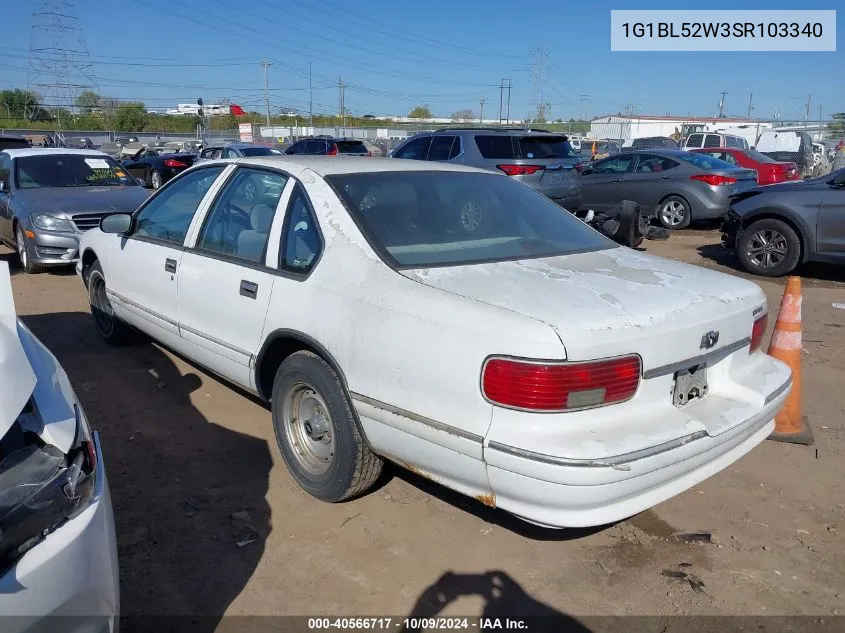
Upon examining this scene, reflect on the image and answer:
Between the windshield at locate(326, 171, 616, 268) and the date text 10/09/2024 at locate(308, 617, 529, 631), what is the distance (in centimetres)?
142

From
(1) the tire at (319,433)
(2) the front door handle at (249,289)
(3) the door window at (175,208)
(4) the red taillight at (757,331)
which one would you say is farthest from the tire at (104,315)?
(4) the red taillight at (757,331)

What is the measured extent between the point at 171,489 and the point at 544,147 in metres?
9.27

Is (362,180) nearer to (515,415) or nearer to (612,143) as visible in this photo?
(515,415)

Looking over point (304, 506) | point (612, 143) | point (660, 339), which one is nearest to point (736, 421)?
point (660, 339)

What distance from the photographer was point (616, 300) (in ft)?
8.77

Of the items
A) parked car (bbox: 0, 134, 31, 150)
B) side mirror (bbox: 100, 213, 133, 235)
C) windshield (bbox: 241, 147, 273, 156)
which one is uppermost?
parked car (bbox: 0, 134, 31, 150)

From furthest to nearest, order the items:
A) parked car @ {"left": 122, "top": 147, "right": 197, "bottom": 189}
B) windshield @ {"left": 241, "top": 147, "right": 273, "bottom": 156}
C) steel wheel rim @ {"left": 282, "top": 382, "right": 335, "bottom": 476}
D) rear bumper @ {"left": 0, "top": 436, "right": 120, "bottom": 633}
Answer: parked car @ {"left": 122, "top": 147, "right": 197, "bottom": 189} → windshield @ {"left": 241, "top": 147, "right": 273, "bottom": 156} → steel wheel rim @ {"left": 282, "top": 382, "right": 335, "bottom": 476} → rear bumper @ {"left": 0, "top": 436, "right": 120, "bottom": 633}

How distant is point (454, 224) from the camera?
11.6 feet

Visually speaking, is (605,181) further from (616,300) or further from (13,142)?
(13,142)

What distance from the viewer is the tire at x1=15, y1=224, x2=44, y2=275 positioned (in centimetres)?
841

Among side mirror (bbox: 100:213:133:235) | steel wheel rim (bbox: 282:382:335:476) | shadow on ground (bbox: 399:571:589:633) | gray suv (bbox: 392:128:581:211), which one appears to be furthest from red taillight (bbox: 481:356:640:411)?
gray suv (bbox: 392:128:581:211)

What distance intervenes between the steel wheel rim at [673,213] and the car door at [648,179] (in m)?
0.23

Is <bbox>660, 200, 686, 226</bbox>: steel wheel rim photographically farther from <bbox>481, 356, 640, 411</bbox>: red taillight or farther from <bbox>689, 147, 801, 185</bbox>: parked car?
<bbox>481, 356, 640, 411</bbox>: red taillight

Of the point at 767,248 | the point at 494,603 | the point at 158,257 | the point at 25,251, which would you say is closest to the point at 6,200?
the point at 25,251
